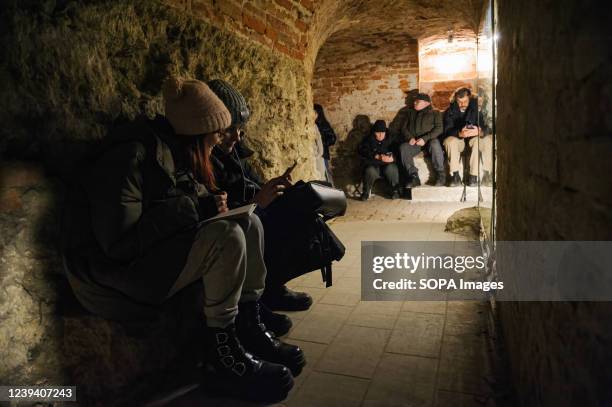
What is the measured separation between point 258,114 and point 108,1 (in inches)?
74.1

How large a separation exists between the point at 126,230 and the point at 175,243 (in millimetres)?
183

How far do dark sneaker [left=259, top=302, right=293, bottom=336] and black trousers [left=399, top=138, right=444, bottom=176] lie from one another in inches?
244

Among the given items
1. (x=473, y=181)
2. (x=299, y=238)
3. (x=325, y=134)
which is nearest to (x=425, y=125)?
(x=473, y=181)

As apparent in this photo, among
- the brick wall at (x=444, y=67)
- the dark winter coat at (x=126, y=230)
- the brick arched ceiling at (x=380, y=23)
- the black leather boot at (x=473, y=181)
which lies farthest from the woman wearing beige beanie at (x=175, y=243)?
the brick wall at (x=444, y=67)

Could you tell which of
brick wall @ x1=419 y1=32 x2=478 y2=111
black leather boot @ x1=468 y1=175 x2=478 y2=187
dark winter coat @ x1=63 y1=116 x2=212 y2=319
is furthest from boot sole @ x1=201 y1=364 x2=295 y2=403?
brick wall @ x1=419 y1=32 x2=478 y2=111

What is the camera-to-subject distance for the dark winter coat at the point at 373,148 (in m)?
8.33

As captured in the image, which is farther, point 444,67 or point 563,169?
point 444,67

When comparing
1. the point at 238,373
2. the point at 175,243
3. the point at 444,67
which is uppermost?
the point at 444,67

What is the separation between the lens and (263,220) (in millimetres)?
2250

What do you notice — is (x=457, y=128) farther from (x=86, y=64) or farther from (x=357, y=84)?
(x=86, y=64)

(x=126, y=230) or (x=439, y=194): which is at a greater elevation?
(x=126, y=230)

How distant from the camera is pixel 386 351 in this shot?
2.08 metres

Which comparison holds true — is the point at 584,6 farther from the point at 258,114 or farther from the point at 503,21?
the point at 258,114

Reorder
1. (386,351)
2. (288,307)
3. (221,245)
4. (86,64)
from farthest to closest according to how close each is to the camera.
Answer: (288,307)
(386,351)
(86,64)
(221,245)
